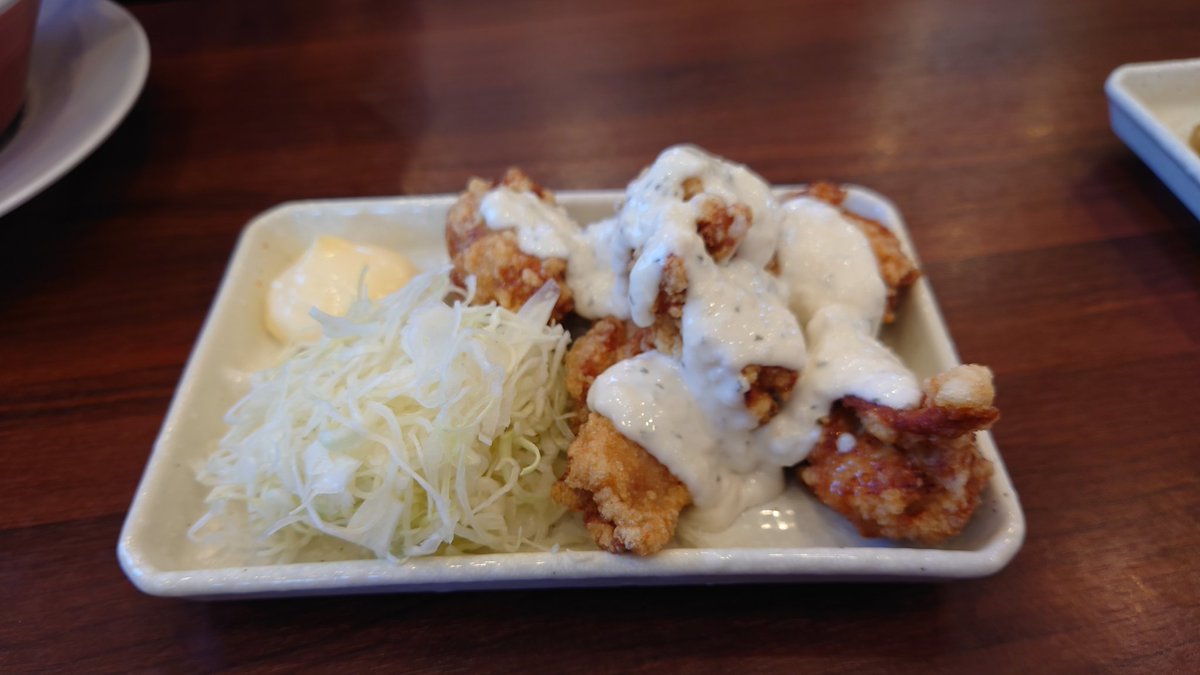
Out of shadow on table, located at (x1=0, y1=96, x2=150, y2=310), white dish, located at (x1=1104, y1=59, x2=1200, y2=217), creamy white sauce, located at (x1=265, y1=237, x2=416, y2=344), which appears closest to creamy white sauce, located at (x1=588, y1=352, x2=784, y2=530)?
creamy white sauce, located at (x1=265, y1=237, x2=416, y2=344)

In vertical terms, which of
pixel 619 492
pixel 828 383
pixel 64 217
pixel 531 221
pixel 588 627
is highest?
pixel 531 221

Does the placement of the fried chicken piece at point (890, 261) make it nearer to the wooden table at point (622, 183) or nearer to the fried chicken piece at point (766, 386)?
the wooden table at point (622, 183)

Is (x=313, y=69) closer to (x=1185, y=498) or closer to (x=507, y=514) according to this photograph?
(x=507, y=514)

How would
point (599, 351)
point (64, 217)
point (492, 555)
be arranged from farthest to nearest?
point (64, 217), point (599, 351), point (492, 555)

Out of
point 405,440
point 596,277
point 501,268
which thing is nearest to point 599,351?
point 596,277

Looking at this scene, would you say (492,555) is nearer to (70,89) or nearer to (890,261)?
(890,261)

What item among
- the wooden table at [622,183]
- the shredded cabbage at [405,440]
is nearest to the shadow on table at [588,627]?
the wooden table at [622,183]

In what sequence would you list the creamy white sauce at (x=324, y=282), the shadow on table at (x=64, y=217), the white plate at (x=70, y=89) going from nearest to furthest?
the creamy white sauce at (x=324, y=282), the white plate at (x=70, y=89), the shadow on table at (x=64, y=217)
